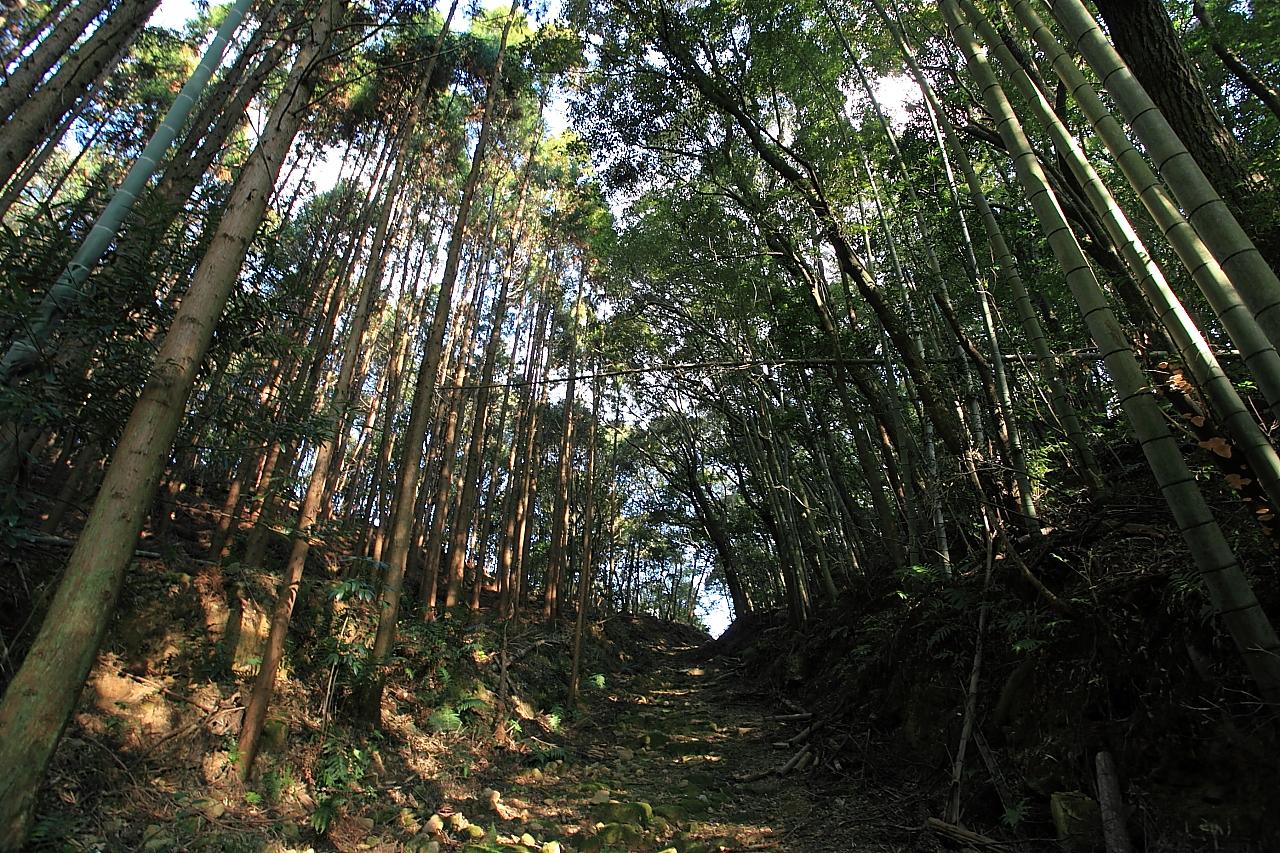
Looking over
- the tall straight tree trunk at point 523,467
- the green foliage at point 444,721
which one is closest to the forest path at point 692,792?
the green foliage at point 444,721

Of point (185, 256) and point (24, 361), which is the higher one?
point (185, 256)

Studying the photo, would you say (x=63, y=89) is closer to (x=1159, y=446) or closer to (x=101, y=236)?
(x=101, y=236)

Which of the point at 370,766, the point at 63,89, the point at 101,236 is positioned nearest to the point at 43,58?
the point at 63,89

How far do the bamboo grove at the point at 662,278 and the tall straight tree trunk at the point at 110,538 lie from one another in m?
0.01

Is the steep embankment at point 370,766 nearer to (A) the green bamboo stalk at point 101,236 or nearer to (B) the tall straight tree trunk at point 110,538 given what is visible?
(B) the tall straight tree trunk at point 110,538

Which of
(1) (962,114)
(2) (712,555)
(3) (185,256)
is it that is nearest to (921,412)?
(1) (962,114)

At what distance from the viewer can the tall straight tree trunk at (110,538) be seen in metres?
1.89

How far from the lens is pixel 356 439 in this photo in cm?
1562

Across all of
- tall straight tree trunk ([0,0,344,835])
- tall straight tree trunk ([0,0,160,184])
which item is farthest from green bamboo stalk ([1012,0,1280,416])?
tall straight tree trunk ([0,0,160,184])

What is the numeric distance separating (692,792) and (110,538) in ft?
14.4

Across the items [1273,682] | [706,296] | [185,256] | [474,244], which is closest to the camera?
[1273,682]

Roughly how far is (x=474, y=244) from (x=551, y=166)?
2.48 m

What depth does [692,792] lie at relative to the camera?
4.72 m

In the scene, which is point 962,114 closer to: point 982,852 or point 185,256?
point 982,852
